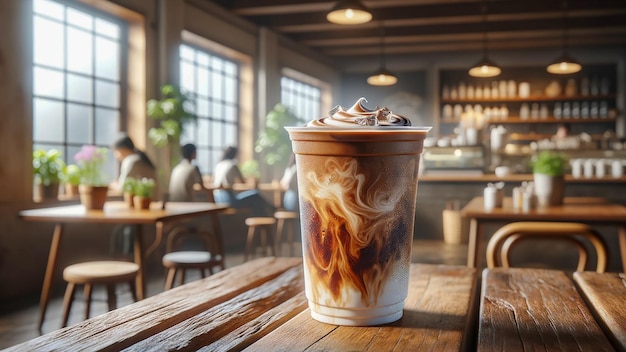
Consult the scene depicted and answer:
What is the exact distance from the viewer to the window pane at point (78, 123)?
5.67 m

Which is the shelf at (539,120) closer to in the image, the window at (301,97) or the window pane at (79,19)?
the window at (301,97)

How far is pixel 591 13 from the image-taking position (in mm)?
8633

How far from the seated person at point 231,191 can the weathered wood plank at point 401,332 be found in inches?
231

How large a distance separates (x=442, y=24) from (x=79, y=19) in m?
5.73

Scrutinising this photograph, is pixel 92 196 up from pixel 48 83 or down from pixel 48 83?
down

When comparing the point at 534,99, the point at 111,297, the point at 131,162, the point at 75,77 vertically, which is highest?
the point at 534,99

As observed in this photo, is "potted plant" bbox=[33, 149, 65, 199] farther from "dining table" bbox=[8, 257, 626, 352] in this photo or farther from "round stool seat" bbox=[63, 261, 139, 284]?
"dining table" bbox=[8, 257, 626, 352]

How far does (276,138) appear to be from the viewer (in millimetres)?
8703

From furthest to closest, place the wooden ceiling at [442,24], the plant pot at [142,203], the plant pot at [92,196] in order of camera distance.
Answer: the wooden ceiling at [442,24]
the plant pot at [142,203]
the plant pot at [92,196]

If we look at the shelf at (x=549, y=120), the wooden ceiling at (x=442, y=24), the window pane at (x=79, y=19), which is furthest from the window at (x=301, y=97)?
the window pane at (x=79, y=19)

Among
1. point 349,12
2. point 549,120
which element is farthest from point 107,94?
point 549,120

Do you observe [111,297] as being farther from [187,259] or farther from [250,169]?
[250,169]

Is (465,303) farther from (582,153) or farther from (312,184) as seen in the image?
(582,153)


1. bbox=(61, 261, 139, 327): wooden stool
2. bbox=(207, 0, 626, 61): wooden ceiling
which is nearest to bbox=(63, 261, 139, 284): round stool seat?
bbox=(61, 261, 139, 327): wooden stool
